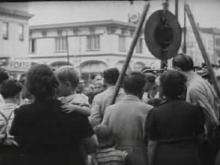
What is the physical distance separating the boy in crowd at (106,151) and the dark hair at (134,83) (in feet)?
2.05

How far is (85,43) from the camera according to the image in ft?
198

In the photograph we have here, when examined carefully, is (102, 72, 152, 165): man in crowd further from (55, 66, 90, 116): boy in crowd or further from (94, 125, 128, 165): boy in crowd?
(55, 66, 90, 116): boy in crowd

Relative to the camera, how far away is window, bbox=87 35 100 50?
197 feet

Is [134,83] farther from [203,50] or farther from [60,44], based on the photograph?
[60,44]

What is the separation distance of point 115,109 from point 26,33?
43398 mm

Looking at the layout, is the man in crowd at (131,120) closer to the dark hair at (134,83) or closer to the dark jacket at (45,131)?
the dark hair at (134,83)

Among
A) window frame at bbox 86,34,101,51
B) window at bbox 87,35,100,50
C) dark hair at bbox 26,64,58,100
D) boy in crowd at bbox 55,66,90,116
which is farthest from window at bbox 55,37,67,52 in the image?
dark hair at bbox 26,64,58,100

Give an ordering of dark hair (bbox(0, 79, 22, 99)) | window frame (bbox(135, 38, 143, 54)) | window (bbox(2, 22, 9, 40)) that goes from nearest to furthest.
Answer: dark hair (bbox(0, 79, 22, 99)) < window (bbox(2, 22, 9, 40)) < window frame (bbox(135, 38, 143, 54))

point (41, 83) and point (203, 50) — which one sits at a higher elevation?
point (203, 50)

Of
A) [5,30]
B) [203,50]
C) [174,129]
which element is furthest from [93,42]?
[174,129]

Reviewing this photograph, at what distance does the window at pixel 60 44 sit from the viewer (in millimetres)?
61250

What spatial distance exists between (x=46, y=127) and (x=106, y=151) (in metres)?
1.01

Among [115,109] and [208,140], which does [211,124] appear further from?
[115,109]

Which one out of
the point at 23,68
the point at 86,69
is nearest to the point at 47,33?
the point at 86,69
